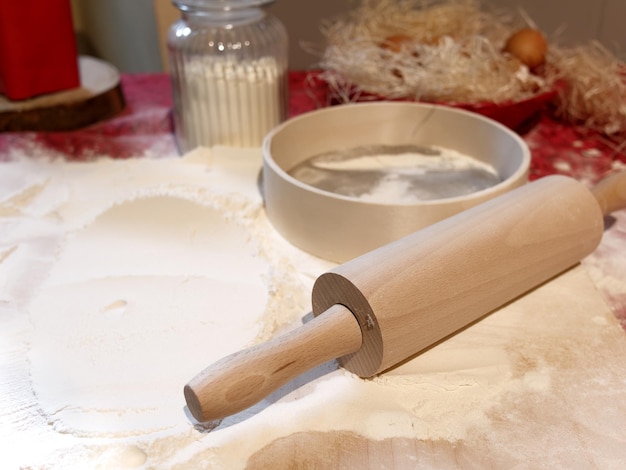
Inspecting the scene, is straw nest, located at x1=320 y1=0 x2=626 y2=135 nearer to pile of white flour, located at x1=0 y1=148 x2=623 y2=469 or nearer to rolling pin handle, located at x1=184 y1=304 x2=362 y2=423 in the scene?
pile of white flour, located at x1=0 y1=148 x2=623 y2=469

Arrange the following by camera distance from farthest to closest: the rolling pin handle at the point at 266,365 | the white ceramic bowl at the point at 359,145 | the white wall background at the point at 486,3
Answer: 1. the white wall background at the point at 486,3
2. the white ceramic bowl at the point at 359,145
3. the rolling pin handle at the point at 266,365

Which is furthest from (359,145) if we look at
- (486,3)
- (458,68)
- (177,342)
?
(486,3)

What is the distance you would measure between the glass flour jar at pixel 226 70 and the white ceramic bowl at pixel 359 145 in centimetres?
11

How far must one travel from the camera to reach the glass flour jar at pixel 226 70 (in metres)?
0.90

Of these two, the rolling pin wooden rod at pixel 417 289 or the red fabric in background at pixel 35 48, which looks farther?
the red fabric in background at pixel 35 48

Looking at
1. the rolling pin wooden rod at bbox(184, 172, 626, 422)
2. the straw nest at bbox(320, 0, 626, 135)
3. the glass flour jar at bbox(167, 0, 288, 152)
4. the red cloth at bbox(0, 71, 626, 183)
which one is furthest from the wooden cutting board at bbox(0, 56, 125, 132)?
the rolling pin wooden rod at bbox(184, 172, 626, 422)

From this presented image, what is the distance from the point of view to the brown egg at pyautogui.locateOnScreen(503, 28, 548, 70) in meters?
1.04

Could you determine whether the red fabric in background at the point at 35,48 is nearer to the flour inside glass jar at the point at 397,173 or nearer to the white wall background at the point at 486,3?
the white wall background at the point at 486,3

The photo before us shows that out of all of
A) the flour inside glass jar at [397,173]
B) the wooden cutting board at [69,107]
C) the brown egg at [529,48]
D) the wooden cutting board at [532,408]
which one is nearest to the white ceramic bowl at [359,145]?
the flour inside glass jar at [397,173]

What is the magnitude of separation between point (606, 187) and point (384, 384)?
0.37 metres

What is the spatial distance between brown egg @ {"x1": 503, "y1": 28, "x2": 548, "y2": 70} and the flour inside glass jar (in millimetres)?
277

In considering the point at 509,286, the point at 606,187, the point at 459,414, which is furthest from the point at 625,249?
the point at 459,414

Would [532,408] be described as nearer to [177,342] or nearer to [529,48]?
[177,342]

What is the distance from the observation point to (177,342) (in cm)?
59
